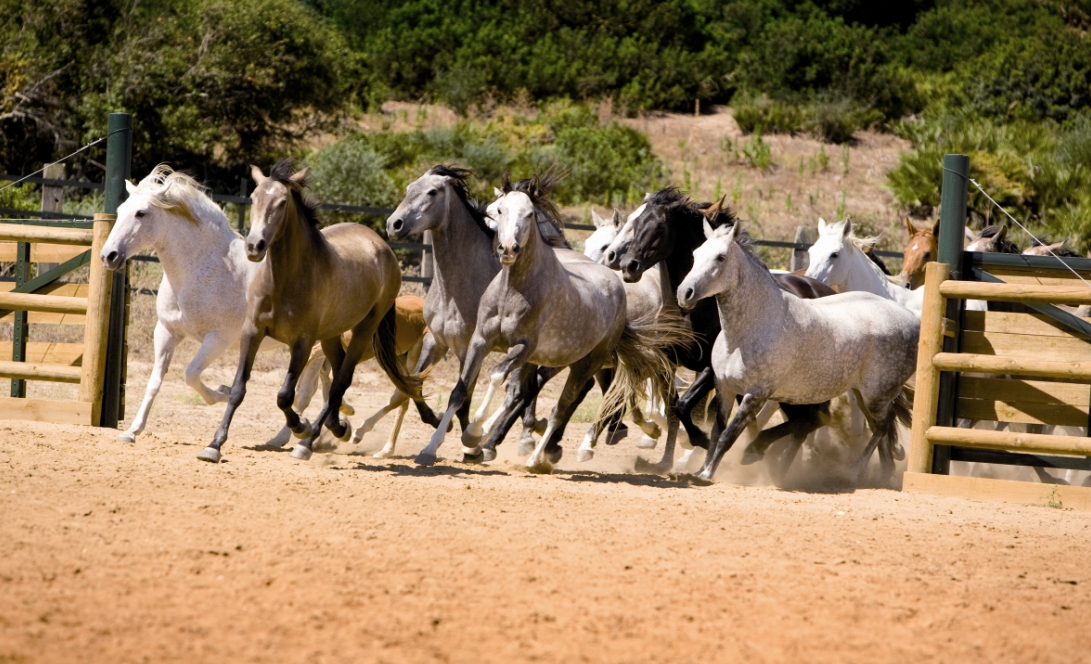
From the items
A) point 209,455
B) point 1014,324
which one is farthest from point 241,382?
point 1014,324

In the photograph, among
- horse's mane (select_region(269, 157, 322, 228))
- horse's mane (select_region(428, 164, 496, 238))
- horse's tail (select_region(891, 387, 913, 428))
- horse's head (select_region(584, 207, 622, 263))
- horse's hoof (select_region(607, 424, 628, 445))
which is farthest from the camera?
horse's head (select_region(584, 207, 622, 263))

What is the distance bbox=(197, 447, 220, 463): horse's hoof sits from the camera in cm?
658

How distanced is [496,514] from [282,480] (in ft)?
4.30

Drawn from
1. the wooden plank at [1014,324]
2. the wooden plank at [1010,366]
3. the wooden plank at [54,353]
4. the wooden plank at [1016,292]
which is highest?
the wooden plank at [1016,292]

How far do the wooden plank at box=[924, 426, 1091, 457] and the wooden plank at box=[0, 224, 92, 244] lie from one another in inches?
243

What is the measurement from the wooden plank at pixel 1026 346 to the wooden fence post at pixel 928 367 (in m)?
0.29

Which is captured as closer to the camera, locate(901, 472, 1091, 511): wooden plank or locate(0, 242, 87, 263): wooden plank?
locate(901, 472, 1091, 511): wooden plank

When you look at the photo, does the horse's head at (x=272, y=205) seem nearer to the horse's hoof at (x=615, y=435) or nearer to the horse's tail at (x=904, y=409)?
the horse's hoof at (x=615, y=435)

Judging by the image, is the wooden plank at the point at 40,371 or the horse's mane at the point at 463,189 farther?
the wooden plank at the point at 40,371

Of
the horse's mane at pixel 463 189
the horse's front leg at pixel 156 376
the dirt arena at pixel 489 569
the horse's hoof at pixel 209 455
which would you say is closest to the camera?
the dirt arena at pixel 489 569

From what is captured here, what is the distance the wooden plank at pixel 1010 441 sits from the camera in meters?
7.00

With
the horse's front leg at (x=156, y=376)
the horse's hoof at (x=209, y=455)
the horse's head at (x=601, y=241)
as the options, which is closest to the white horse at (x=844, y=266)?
the horse's head at (x=601, y=241)

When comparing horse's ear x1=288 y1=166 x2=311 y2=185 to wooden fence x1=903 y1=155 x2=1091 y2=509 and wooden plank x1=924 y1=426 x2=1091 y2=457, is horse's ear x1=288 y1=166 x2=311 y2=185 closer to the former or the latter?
wooden fence x1=903 y1=155 x2=1091 y2=509

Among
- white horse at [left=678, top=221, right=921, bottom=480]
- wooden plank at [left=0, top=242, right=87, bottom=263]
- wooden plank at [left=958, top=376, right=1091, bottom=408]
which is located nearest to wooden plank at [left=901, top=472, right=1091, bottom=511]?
wooden plank at [left=958, top=376, right=1091, bottom=408]
